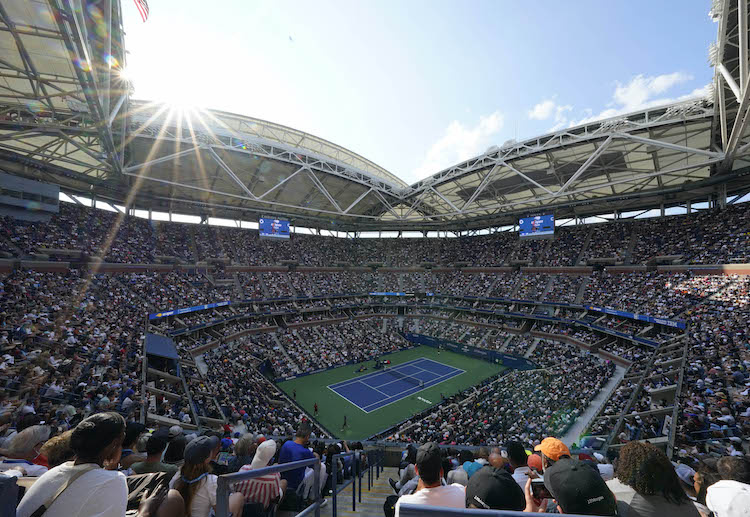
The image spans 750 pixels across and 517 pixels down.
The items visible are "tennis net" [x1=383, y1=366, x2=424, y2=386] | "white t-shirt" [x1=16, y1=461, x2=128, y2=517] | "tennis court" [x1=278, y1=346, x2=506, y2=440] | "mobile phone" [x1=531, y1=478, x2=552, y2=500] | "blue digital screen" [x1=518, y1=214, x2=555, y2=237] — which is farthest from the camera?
"blue digital screen" [x1=518, y1=214, x2=555, y2=237]

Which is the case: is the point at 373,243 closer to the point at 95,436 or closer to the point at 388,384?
the point at 388,384

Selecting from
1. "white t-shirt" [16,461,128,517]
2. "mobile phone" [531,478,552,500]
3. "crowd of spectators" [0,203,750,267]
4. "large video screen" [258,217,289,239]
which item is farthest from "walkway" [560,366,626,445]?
"large video screen" [258,217,289,239]

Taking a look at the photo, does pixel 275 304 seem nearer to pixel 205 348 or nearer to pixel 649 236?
pixel 205 348

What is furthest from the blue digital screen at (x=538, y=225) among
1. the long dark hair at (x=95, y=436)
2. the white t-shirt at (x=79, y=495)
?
the white t-shirt at (x=79, y=495)

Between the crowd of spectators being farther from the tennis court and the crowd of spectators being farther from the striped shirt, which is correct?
the striped shirt

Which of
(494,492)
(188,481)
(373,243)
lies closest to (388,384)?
(494,492)

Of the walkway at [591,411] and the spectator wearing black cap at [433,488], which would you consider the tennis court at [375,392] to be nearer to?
the walkway at [591,411]
